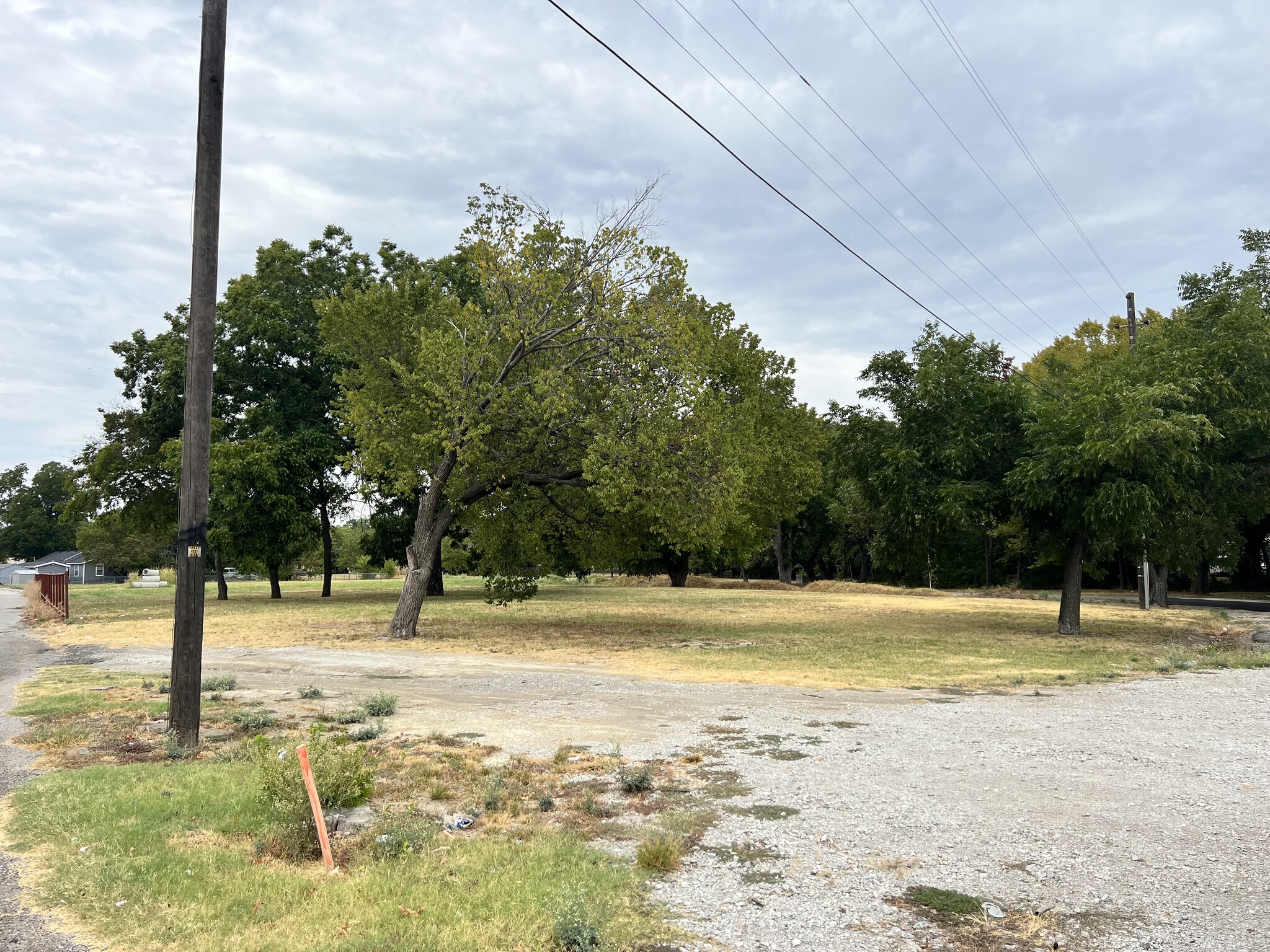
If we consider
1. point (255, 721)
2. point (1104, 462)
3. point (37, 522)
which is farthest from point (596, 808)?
point (37, 522)

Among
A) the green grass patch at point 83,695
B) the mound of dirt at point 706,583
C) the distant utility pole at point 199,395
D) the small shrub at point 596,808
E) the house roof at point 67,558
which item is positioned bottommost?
the house roof at point 67,558

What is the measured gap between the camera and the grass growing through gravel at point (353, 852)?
4.14 m

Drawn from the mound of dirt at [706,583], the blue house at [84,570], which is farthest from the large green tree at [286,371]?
the blue house at [84,570]

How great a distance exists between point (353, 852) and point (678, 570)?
53.4 meters

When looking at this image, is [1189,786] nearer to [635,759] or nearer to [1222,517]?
[635,759]

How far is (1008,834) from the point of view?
575cm

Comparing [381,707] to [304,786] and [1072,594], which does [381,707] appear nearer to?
[304,786]

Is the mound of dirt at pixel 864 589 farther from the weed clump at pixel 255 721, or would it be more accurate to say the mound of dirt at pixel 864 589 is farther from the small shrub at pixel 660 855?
the small shrub at pixel 660 855

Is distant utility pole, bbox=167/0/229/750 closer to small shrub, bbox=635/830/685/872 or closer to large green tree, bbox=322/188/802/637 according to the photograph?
small shrub, bbox=635/830/685/872

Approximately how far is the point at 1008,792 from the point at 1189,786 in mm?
1544

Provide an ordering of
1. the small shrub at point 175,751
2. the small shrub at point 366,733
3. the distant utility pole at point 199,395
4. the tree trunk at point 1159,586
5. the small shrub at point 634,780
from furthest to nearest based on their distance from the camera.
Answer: the tree trunk at point 1159,586
the small shrub at point 366,733
the distant utility pole at point 199,395
the small shrub at point 175,751
the small shrub at point 634,780

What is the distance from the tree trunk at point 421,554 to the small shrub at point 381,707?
387 inches

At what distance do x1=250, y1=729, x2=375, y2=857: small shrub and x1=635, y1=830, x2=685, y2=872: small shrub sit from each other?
1994 millimetres

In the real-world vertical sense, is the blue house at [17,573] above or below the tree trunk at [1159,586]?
below
